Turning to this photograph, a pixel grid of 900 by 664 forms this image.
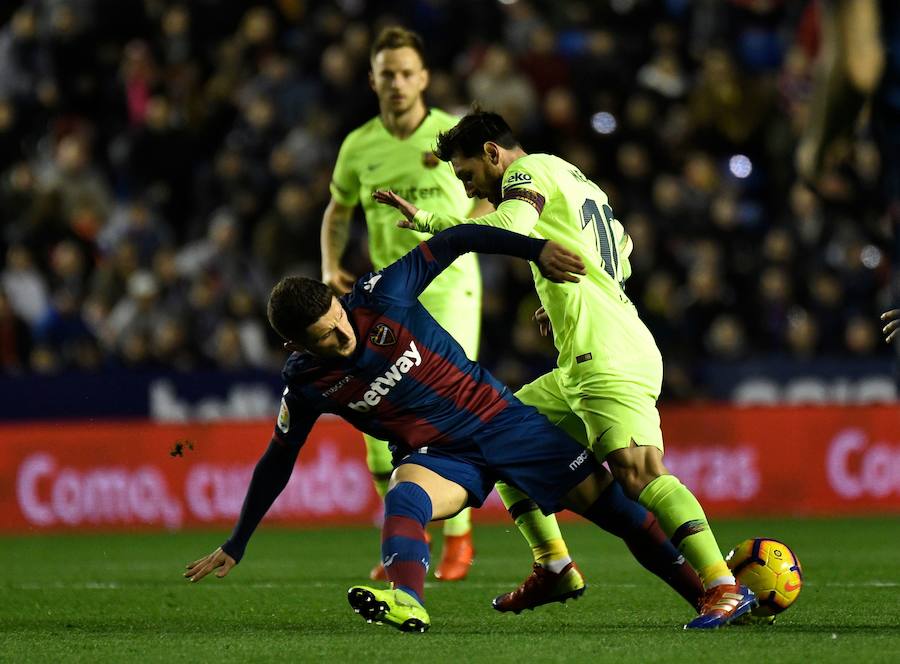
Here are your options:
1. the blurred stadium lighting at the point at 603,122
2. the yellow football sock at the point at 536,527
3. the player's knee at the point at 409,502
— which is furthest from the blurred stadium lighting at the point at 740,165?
the player's knee at the point at 409,502

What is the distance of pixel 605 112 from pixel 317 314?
996 cm

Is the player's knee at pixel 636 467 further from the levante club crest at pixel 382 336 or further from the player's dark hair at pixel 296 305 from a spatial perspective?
the player's dark hair at pixel 296 305

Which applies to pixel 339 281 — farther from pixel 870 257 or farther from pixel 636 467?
pixel 870 257

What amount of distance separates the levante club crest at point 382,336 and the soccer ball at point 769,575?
166 centimetres

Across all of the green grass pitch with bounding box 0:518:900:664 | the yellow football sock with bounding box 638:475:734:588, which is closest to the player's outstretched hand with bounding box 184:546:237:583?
the green grass pitch with bounding box 0:518:900:664

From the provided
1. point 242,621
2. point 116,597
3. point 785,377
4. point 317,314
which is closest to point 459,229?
point 317,314

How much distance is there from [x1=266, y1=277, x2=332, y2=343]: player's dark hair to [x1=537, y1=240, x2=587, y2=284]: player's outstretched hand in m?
0.82

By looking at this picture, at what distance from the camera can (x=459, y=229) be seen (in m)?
6.43

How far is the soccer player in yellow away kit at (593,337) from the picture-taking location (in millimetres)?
6344

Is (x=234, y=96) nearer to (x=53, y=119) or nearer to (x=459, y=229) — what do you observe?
(x=53, y=119)

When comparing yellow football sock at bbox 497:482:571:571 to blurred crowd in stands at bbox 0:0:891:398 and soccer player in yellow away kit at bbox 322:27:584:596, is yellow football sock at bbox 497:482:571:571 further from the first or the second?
blurred crowd in stands at bbox 0:0:891:398

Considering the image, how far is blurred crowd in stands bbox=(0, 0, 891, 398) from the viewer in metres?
14.5

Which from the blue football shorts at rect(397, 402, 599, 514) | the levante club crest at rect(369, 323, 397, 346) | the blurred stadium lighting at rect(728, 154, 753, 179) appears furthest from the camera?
the blurred stadium lighting at rect(728, 154, 753, 179)

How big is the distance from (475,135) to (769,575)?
2.12 metres
